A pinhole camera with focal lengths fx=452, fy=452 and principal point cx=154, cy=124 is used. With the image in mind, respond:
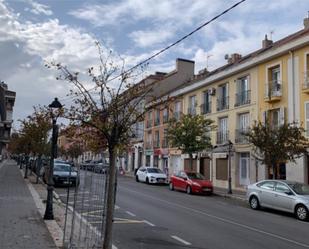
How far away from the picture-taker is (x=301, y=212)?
1669cm

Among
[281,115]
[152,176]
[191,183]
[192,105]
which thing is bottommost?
[191,183]

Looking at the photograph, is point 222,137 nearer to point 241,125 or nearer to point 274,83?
point 241,125

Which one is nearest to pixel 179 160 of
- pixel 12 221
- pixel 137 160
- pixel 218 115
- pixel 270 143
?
pixel 218 115

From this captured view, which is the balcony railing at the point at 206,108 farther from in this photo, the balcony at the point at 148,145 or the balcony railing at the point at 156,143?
the balcony at the point at 148,145

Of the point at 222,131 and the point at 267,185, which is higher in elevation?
the point at 222,131

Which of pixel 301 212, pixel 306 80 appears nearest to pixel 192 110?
pixel 306 80

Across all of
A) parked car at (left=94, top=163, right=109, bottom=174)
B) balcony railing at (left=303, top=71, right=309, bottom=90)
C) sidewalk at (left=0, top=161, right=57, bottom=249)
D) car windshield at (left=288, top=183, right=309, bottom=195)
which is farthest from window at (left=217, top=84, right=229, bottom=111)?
parked car at (left=94, top=163, right=109, bottom=174)

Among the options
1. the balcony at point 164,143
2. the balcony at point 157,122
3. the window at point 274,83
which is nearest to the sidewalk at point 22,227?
the window at point 274,83

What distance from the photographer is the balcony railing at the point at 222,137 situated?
35.3 m

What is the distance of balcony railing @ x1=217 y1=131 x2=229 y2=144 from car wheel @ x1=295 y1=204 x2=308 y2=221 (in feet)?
59.8

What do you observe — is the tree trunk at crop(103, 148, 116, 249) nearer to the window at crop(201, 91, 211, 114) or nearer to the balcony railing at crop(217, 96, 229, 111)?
the balcony railing at crop(217, 96, 229, 111)

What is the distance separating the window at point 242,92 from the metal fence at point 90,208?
2525cm

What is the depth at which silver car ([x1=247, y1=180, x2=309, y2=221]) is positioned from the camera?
16844 mm

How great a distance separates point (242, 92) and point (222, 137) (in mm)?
4264
